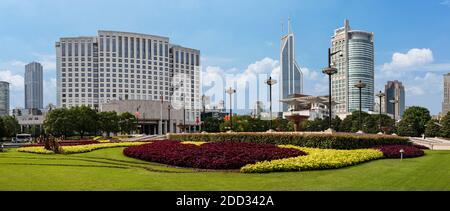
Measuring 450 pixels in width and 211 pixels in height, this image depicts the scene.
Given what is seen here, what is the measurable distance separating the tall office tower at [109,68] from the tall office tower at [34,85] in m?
7.32

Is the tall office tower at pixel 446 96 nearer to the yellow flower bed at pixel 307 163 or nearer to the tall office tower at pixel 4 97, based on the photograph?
the yellow flower bed at pixel 307 163

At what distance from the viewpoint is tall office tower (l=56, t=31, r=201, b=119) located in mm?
120312

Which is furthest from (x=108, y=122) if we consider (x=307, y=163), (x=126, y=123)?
(x=307, y=163)

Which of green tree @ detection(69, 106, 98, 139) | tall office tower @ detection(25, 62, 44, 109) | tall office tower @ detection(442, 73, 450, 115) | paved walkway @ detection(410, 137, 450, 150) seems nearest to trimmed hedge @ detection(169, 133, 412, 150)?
paved walkway @ detection(410, 137, 450, 150)

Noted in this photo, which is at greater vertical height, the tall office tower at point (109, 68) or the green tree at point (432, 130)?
the tall office tower at point (109, 68)

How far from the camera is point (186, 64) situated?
13812 centimetres

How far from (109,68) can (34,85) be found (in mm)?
23098

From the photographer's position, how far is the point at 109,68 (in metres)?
122

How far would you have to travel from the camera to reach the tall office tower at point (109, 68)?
120312 mm

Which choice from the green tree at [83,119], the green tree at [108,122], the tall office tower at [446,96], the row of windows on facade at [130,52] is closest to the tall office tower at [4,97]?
the row of windows on facade at [130,52]

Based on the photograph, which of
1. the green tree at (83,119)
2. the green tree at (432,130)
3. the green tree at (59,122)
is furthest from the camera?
the green tree at (83,119)

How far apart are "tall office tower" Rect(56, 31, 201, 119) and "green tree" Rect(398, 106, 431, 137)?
8434 centimetres

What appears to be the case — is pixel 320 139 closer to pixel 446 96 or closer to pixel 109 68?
pixel 109 68
